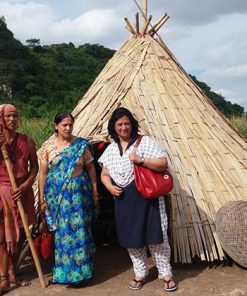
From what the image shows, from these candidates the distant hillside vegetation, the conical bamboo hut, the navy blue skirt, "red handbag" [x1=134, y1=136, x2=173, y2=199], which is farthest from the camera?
the distant hillside vegetation

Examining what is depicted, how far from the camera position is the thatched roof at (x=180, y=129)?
4.44 m

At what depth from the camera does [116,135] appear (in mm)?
3922

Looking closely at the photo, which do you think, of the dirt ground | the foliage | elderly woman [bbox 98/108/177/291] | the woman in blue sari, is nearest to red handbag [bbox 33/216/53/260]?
the woman in blue sari

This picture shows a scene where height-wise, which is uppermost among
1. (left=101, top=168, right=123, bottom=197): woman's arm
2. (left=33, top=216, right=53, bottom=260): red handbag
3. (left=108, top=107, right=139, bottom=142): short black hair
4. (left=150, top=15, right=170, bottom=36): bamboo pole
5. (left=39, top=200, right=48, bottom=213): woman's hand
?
(left=150, top=15, right=170, bottom=36): bamboo pole

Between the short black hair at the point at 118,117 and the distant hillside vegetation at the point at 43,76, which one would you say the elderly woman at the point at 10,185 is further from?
the distant hillside vegetation at the point at 43,76

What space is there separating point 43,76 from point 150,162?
1349 cm

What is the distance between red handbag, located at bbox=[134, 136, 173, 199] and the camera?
365cm

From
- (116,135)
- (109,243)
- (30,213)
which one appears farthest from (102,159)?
(109,243)

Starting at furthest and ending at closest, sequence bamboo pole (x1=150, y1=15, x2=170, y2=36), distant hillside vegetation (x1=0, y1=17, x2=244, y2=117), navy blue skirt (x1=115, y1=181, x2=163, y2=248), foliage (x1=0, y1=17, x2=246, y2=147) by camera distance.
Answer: distant hillside vegetation (x1=0, y1=17, x2=244, y2=117) < foliage (x1=0, y1=17, x2=246, y2=147) < bamboo pole (x1=150, y1=15, x2=170, y2=36) < navy blue skirt (x1=115, y1=181, x2=163, y2=248)

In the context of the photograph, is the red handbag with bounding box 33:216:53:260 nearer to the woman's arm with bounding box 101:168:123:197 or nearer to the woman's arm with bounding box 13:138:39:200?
the woman's arm with bounding box 13:138:39:200

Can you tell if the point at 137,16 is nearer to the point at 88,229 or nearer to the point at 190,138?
the point at 190,138

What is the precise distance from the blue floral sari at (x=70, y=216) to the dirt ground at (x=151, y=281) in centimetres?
20

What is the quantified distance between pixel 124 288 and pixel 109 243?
1494 millimetres

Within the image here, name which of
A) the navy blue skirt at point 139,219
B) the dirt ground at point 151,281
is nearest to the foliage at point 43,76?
the dirt ground at point 151,281
